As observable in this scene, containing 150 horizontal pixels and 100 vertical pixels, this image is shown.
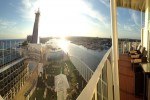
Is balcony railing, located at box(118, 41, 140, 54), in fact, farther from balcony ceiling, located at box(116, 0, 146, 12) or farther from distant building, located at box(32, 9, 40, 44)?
distant building, located at box(32, 9, 40, 44)

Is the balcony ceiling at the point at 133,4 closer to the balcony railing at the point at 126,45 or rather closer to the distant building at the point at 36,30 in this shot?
the balcony railing at the point at 126,45

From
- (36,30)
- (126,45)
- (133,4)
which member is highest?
(133,4)

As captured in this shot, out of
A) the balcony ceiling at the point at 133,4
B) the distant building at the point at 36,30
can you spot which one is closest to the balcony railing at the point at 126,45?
the balcony ceiling at the point at 133,4

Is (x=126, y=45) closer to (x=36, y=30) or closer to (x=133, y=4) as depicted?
(x=133, y=4)

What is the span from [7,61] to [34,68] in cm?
90

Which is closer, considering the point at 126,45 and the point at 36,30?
the point at 36,30

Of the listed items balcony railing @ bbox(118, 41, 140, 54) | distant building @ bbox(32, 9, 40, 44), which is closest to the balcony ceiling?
balcony railing @ bbox(118, 41, 140, 54)

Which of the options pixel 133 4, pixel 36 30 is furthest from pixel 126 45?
pixel 36 30

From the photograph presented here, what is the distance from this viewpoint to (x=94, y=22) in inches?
444

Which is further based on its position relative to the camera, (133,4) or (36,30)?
(133,4)

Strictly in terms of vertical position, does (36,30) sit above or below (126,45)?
above

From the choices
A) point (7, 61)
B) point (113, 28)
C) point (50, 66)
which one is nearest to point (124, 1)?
point (50, 66)

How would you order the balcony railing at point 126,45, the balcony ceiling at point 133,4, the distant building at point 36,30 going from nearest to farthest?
1. the distant building at point 36,30
2. the balcony ceiling at point 133,4
3. the balcony railing at point 126,45

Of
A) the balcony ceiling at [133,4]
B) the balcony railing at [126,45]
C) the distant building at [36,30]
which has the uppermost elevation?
the balcony ceiling at [133,4]
